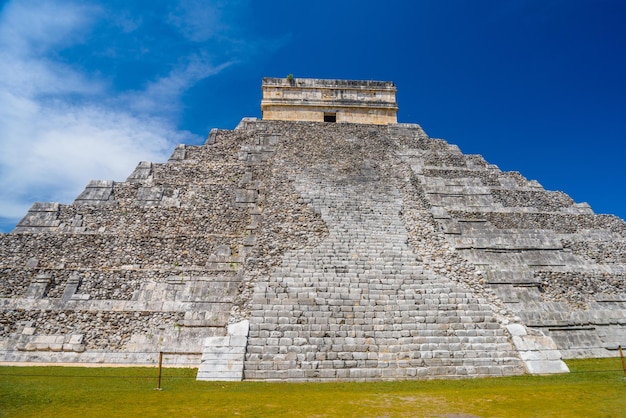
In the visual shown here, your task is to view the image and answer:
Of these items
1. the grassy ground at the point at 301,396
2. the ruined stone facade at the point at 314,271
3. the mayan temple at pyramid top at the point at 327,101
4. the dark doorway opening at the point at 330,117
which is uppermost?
the mayan temple at pyramid top at the point at 327,101

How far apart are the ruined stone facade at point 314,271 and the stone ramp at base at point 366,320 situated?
43 mm

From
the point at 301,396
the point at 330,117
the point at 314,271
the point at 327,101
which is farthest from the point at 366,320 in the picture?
the point at 327,101

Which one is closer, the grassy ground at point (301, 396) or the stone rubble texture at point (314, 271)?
the grassy ground at point (301, 396)

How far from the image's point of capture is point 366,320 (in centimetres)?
956

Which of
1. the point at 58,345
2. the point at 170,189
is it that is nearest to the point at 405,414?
the point at 58,345

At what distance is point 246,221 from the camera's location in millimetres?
13891

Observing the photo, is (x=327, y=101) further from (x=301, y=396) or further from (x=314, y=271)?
(x=301, y=396)

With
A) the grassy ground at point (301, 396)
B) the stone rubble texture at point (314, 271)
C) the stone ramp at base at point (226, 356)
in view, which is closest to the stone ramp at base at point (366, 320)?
the stone rubble texture at point (314, 271)

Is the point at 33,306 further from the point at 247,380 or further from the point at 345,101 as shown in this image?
the point at 345,101

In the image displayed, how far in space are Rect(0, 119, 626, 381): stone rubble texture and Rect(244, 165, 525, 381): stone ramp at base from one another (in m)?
0.04

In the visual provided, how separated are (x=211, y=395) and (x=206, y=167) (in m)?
11.0

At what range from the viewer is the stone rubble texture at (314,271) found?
9086 millimetres

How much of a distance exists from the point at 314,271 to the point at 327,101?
42.2 ft

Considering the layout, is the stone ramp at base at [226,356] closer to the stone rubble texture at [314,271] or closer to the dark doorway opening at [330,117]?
the stone rubble texture at [314,271]
